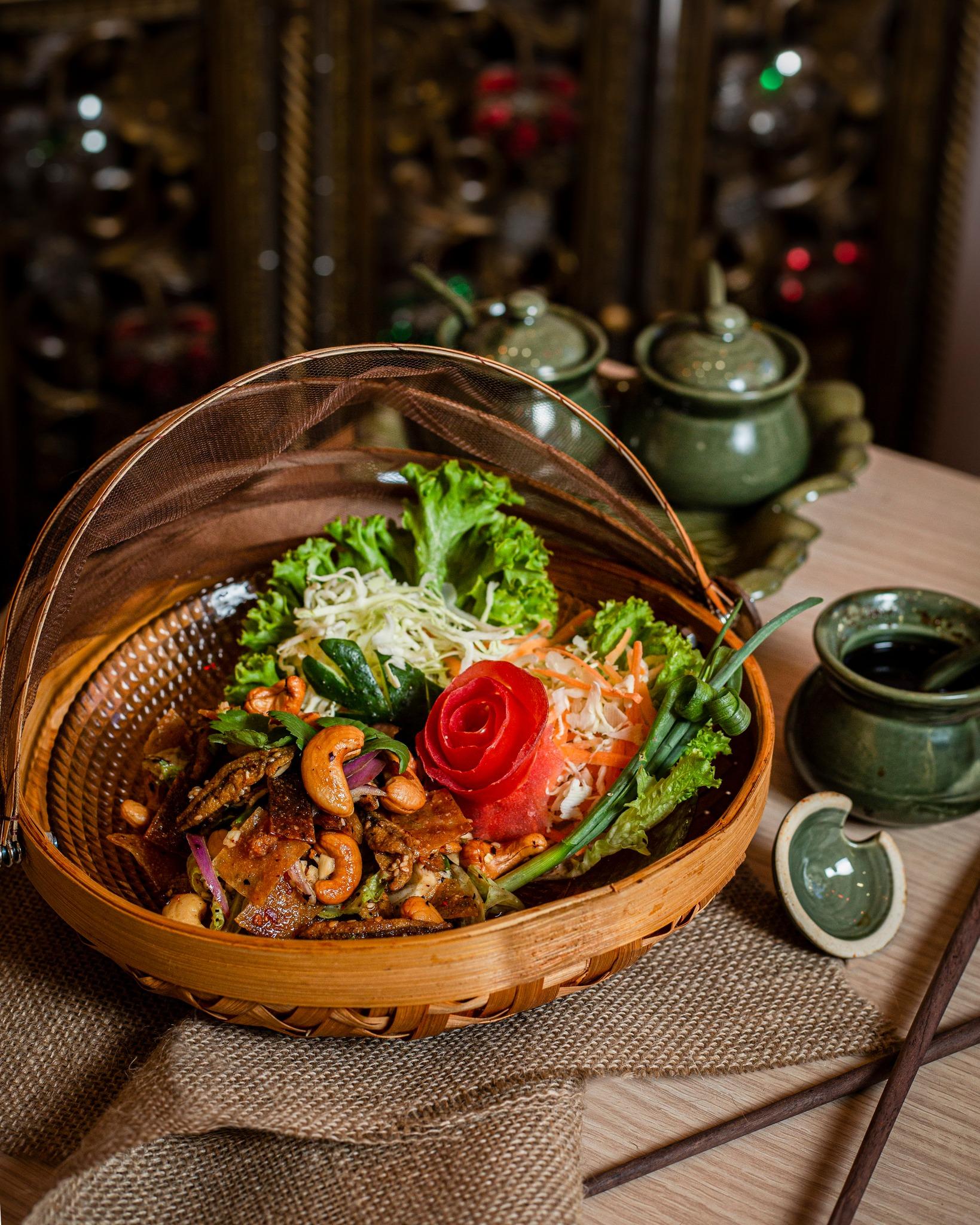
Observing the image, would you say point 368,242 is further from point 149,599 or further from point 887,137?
point 149,599

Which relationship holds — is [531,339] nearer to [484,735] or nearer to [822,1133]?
[484,735]

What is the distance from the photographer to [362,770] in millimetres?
1124

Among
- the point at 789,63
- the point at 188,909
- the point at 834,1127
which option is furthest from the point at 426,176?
the point at 834,1127

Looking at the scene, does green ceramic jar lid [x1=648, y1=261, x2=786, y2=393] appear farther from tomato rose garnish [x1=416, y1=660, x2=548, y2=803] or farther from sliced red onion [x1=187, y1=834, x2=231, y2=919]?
sliced red onion [x1=187, y1=834, x2=231, y2=919]

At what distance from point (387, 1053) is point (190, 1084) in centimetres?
17

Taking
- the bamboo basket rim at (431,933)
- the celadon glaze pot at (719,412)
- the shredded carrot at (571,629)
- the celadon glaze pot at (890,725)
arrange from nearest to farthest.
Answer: the bamboo basket rim at (431,933) < the celadon glaze pot at (890,725) < the shredded carrot at (571,629) < the celadon glaze pot at (719,412)

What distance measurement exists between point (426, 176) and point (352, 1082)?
255cm

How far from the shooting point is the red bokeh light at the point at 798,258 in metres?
3.24

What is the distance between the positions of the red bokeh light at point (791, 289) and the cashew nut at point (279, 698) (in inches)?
96.3


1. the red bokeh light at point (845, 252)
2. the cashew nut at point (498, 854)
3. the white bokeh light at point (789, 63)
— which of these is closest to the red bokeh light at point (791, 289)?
the red bokeh light at point (845, 252)

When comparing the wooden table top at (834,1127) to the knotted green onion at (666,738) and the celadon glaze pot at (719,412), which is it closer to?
the knotted green onion at (666,738)

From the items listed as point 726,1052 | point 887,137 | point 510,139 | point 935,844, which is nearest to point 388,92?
point 510,139

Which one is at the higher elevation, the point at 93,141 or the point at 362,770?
the point at 93,141

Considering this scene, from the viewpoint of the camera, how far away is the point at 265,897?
40.1 inches
